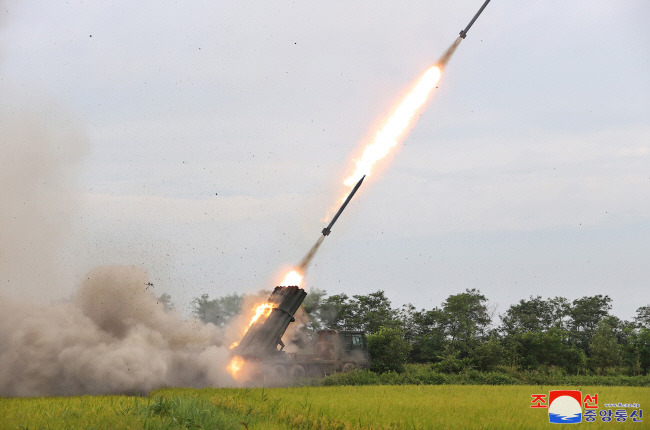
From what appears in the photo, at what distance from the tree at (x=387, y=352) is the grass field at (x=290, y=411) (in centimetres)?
1289

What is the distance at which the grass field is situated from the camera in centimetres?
1856

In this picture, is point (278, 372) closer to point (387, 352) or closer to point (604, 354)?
point (387, 352)

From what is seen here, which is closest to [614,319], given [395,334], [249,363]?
Answer: [395,334]

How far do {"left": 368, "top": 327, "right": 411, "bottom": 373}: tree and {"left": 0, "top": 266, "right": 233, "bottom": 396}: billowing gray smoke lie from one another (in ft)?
35.6

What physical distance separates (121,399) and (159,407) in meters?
5.31

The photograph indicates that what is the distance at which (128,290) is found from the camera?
113 ft

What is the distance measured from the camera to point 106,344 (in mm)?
31250

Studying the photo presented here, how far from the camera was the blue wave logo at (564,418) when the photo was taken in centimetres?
1980

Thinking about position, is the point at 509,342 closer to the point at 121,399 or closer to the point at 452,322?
the point at 452,322

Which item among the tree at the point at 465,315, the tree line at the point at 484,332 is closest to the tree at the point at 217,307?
the tree line at the point at 484,332

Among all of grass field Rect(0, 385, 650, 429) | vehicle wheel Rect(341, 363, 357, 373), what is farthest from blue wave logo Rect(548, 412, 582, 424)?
vehicle wheel Rect(341, 363, 357, 373)

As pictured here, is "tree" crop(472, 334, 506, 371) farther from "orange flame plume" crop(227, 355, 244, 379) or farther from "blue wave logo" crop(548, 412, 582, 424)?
"blue wave logo" crop(548, 412, 582, 424)

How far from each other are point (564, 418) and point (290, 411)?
8.34 metres

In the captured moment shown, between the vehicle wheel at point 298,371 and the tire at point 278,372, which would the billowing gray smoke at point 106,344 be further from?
the vehicle wheel at point 298,371
